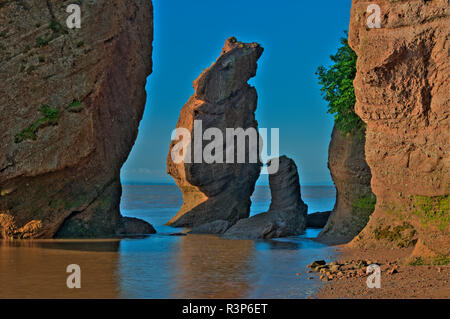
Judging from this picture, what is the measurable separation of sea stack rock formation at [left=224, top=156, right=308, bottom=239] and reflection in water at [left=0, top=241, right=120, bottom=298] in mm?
6456

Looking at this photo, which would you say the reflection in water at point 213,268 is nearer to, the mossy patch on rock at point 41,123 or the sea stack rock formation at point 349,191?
the sea stack rock formation at point 349,191

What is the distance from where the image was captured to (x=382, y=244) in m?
20.1

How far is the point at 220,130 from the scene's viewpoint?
3369 centimetres

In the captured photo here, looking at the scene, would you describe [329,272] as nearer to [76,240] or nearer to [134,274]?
[134,274]

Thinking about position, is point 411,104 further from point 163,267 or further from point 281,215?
point 281,215

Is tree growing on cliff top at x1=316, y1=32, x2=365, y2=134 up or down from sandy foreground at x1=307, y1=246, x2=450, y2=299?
up

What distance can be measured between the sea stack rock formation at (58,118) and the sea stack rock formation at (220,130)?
7.08 meters

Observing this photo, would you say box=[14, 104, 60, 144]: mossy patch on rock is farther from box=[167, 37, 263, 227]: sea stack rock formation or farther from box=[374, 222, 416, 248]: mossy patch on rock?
box=[374, 222, 416, 248]: mossy patch on rock

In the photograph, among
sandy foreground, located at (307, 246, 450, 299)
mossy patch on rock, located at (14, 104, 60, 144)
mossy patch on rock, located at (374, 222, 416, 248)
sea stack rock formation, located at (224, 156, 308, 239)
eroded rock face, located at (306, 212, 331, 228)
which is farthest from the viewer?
eroded rock face, located at (306, 212, 331, 228)

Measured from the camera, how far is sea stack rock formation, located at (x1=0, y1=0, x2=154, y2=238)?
24031 millimetres

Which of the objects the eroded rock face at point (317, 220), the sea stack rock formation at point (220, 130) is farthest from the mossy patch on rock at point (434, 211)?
the sea stack rock formation at point (220, 130)

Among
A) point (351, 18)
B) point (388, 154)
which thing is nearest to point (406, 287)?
point (388, 154)

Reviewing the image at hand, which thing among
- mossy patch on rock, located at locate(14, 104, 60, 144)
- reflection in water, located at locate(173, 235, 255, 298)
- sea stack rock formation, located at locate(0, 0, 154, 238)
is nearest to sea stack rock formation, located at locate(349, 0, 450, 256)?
reflection in water, located at locate(173, 235, 255, 298)
